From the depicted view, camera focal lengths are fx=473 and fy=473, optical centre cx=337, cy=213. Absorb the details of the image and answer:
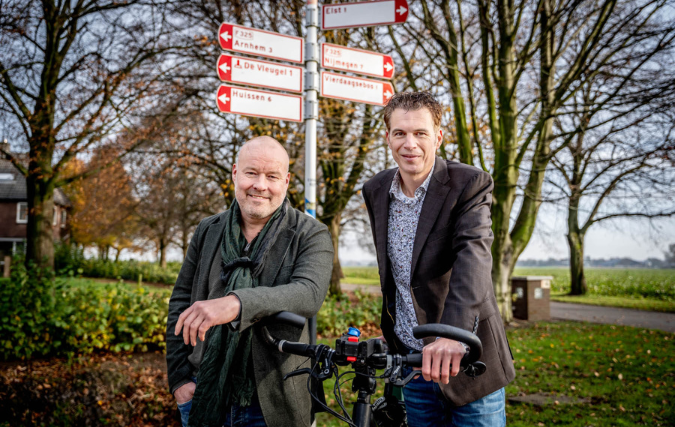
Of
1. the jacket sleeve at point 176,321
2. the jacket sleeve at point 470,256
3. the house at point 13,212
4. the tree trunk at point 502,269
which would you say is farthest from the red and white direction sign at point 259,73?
the house at point 13,212

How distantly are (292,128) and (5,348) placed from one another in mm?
7247

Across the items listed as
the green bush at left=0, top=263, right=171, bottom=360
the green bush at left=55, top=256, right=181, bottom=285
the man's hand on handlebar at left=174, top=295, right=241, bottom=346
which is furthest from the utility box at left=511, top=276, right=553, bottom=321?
the green bush at left=55, top=256, right=181, bottom=285

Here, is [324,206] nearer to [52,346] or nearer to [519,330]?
[519,330]

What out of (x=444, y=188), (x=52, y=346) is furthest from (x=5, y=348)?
(x=444, y=188)

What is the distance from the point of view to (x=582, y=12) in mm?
9461

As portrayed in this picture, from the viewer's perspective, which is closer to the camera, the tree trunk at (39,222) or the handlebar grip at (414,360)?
the handlebar grip at (414,360)

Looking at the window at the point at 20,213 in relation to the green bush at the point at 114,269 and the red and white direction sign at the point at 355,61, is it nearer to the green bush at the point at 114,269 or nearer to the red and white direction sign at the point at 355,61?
the green bush at the point at 114,269

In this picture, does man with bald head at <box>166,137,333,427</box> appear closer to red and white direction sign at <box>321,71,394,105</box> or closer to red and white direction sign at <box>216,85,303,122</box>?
red and white direction sign at <box>216,85,303,122</box>

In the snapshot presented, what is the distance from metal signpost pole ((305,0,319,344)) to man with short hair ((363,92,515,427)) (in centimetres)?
209

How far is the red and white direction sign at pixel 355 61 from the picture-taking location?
173 inches

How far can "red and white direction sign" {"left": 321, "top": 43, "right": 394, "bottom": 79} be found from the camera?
439cm

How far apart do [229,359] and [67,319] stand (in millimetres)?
5501

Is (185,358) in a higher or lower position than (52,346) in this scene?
higher

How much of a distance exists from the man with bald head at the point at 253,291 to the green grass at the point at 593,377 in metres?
3.00
